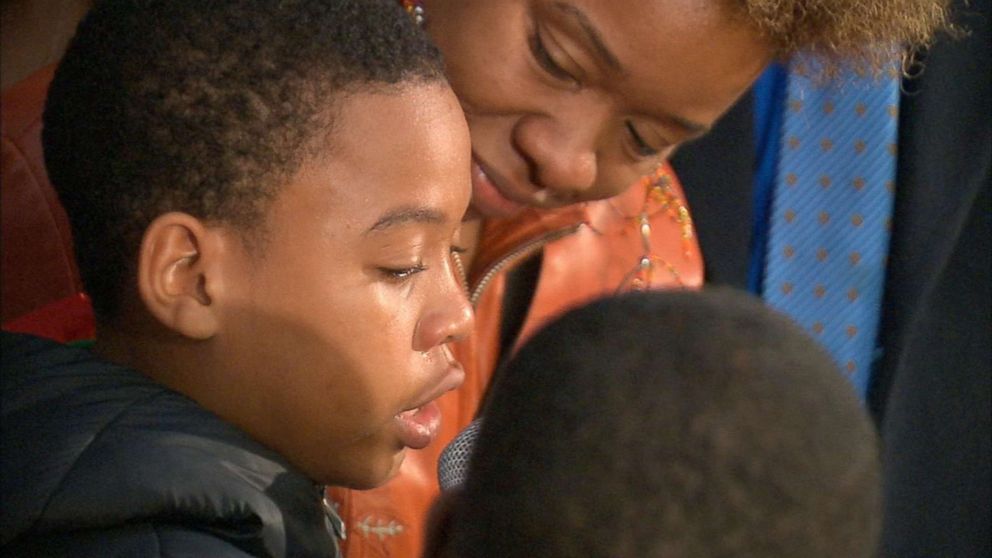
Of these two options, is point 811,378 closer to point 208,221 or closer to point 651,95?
point 208,221

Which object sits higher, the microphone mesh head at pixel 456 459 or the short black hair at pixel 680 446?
the short black hair at pixel 680 446

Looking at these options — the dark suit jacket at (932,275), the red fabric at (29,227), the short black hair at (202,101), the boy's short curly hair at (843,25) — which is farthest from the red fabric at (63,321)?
the dark suit jacket at (932,275)

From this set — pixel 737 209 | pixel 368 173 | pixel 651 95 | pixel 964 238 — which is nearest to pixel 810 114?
pixel 737 209

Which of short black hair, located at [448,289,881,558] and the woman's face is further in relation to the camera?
the woman's face

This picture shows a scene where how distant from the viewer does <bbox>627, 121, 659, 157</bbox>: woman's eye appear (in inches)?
44.8

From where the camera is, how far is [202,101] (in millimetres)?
829

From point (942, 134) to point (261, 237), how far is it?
103cm

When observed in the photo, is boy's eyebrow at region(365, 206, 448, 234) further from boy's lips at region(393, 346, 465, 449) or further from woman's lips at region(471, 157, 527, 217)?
woman's lips at region(471, 157, 527, 217)

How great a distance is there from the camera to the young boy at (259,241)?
819 mm

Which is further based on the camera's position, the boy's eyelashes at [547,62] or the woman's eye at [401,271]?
the boy's eyelashes at [547,62]

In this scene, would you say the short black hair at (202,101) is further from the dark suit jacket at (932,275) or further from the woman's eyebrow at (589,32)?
the dark suit jacket at (932,275)

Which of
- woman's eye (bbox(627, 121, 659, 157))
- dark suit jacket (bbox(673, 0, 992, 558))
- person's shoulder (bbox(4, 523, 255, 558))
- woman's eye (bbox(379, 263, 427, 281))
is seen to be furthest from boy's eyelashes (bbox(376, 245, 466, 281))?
dark suit jacket (bbox(673, 0, 992, 558))

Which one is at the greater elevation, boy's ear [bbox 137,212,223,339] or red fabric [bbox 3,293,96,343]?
boy's ear [bbox 137,212,223,339]

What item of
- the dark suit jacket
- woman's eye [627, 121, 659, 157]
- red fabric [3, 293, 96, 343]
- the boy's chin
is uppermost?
woman's eye [627, 121, 659, 157]
